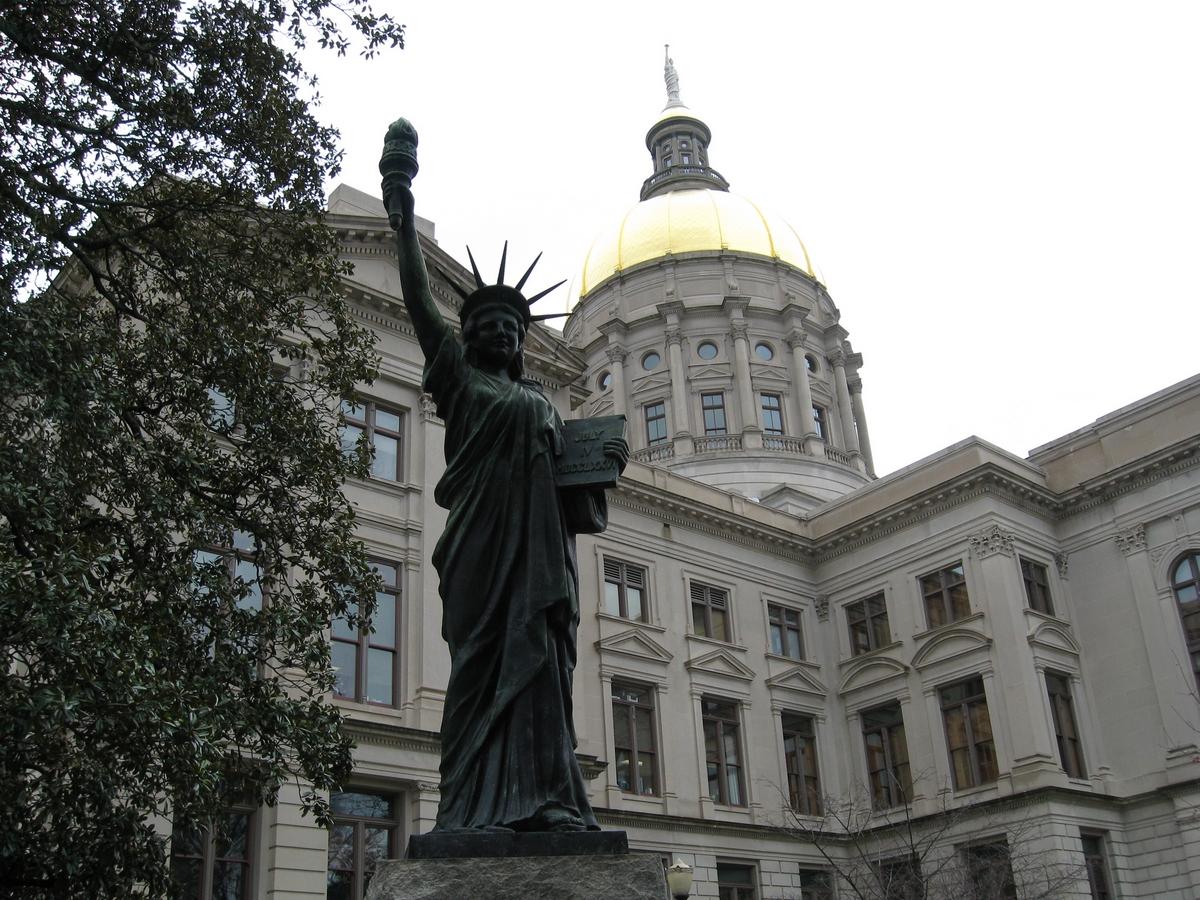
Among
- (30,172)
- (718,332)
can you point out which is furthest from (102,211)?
(718,332)

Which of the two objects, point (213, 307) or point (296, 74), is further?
point (296, 74)

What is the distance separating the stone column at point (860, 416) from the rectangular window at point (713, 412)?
8.08 m

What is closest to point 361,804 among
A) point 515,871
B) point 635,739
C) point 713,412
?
point 635,739

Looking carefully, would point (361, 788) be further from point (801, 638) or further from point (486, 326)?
point (486, 326)

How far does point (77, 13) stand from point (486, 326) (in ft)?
36.2

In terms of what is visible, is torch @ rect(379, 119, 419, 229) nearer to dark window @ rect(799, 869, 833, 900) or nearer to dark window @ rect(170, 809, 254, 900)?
dark window @ rect(170, 809, 254, 900)

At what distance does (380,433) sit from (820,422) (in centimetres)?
3458

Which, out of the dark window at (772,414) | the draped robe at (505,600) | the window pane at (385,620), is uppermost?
the dark window at (772,414)

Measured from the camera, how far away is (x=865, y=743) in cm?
3844

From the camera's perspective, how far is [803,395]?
58625 mm

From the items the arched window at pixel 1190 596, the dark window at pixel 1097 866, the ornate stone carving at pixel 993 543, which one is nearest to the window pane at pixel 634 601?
the ornate stone carving at pixel 993 543

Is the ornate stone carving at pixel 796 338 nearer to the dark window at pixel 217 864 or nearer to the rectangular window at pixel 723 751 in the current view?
the rectangular window at pixel 723 751

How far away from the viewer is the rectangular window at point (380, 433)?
29.0 m

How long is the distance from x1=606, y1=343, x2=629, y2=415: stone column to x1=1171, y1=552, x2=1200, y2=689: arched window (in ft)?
98.7
